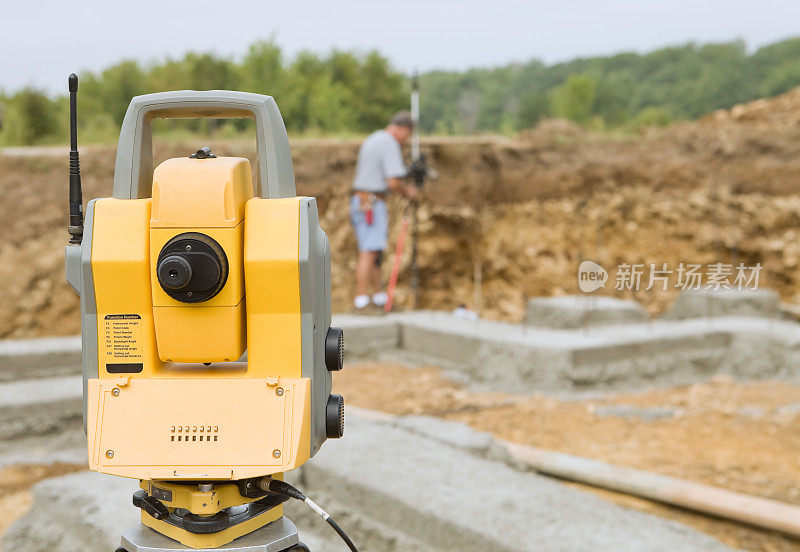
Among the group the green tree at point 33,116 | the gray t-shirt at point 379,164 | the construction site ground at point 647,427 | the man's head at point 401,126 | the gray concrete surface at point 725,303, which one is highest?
the green tree at point 33,116

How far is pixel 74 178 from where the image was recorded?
1.65 m

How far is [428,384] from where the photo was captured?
5.61 metres

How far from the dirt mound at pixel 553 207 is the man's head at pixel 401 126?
2.71 meters

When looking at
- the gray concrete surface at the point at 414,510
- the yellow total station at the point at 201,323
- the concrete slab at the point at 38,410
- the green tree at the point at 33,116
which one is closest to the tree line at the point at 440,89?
the green tree at the point at 33,116

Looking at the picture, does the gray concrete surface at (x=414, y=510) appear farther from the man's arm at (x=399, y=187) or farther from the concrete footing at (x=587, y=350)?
the man's arm at (x=399, y=187)

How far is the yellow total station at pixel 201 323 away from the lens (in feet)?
4.89

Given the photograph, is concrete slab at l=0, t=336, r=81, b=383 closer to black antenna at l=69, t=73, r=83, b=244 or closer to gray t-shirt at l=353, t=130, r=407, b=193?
Answer: gray t-shirt at l=353, t=130, r=407, b=193

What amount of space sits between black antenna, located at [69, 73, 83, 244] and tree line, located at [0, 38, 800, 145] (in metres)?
10.5

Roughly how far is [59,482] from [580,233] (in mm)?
8330

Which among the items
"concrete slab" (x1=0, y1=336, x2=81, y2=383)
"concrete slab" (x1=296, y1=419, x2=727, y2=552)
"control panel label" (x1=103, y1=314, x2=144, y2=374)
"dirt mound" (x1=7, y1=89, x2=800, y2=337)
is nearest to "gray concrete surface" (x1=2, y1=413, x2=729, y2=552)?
"concrete slab" (x1=296, y1=419, x2=727, y2=552)

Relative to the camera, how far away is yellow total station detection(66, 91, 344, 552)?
149 cm

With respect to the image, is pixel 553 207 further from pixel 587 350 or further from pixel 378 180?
pixel 587 350

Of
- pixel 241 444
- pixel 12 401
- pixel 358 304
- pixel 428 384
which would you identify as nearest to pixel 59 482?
pixel 12 401

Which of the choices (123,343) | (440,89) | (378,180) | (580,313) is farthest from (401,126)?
(440,89)
